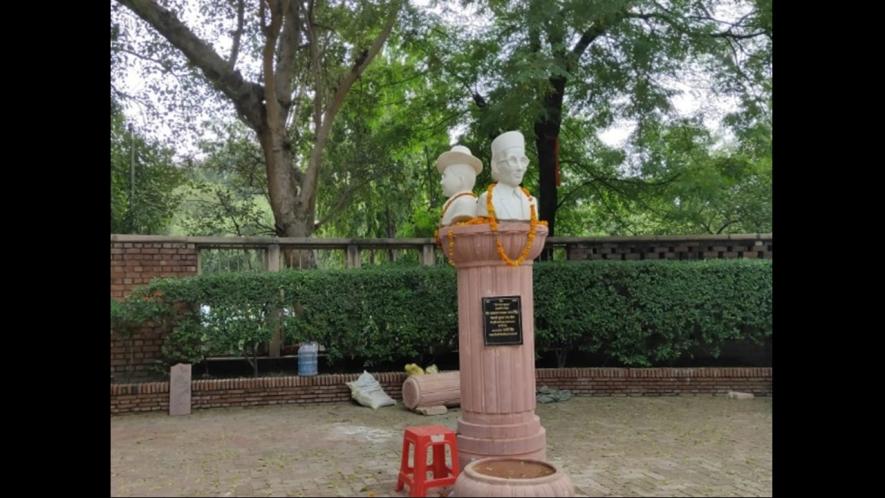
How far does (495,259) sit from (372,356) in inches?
181

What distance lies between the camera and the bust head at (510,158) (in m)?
5.52

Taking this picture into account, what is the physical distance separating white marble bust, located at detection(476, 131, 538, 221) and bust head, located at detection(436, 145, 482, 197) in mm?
483

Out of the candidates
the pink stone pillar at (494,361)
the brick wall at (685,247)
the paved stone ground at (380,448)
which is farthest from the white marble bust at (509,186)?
the brick wall at (685,247)

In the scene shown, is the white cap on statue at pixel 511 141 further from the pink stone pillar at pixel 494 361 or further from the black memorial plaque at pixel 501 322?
the black memorial plaque at pixel 501 322

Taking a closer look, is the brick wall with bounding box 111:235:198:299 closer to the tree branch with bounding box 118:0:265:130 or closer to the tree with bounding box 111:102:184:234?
the tree branch with bounding box 118:0:265:130

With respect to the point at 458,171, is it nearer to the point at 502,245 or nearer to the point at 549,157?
the point at 502,245

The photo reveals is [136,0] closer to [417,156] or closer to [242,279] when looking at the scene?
[242,279]

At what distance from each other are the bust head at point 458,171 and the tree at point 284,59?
594 centimetres

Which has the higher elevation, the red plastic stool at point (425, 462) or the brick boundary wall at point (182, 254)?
the brick boundary wall at point (182, 254)

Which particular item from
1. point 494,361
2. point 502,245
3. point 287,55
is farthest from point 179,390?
point 287,55

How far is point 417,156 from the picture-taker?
16.4 metres

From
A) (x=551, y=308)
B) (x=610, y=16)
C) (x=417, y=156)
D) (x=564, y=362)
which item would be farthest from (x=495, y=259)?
(x=417, y=156)

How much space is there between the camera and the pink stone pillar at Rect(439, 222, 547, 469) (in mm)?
5379

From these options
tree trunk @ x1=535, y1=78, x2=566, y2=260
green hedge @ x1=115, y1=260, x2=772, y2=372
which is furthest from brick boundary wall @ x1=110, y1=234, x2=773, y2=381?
tree trunk @ x1=535, y1=78, x2=566, y2=260
